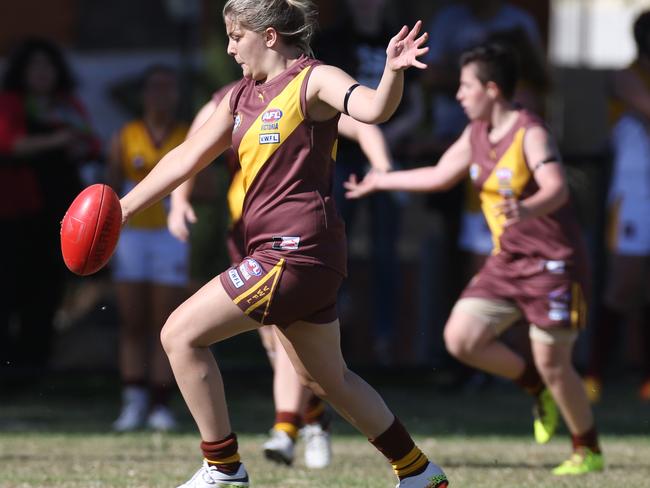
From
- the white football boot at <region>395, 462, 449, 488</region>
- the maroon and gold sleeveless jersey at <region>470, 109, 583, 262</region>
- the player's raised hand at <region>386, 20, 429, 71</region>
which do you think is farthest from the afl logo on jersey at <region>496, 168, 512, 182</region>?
the player's raised hand at <region>386, 20, 429, 71</region>

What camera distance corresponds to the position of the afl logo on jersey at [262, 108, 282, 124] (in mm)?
4805

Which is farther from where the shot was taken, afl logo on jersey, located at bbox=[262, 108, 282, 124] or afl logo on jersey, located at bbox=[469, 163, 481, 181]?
afl logo on jersey, located at bbox=[469, 163, 481, 181]

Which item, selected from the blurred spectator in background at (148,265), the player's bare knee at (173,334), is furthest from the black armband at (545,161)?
the blurred spectator in background at (148,265)

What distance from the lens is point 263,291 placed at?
4766 millimetres

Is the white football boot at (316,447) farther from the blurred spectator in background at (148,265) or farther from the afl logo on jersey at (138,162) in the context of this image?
the afl logo on jersey at (138,162)

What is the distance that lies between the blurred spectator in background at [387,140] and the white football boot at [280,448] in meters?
1.92

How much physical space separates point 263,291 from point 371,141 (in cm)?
163

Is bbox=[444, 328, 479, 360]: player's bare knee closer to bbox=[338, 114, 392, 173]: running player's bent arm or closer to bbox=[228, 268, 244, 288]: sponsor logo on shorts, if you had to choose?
bbox=[338, 114, 392, 173]: running player's bent arm

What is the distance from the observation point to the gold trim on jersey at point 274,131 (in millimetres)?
4793

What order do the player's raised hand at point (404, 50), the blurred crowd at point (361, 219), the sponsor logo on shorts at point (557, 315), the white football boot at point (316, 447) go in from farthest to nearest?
the blurred crowd at point (361, 219) < the white football boot at point (316, 447) < the sponsor logo on shorts at point (557, 315) < the player's raised hand at point (404, 50)

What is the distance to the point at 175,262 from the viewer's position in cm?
816

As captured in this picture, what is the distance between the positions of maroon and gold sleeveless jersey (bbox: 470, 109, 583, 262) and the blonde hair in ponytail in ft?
5.32

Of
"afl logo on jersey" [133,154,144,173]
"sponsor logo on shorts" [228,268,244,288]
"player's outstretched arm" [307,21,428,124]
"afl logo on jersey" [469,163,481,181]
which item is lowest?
"afl logo on jersey" [133,154,144,173]

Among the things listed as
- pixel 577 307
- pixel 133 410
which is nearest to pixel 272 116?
pixel 577 307
